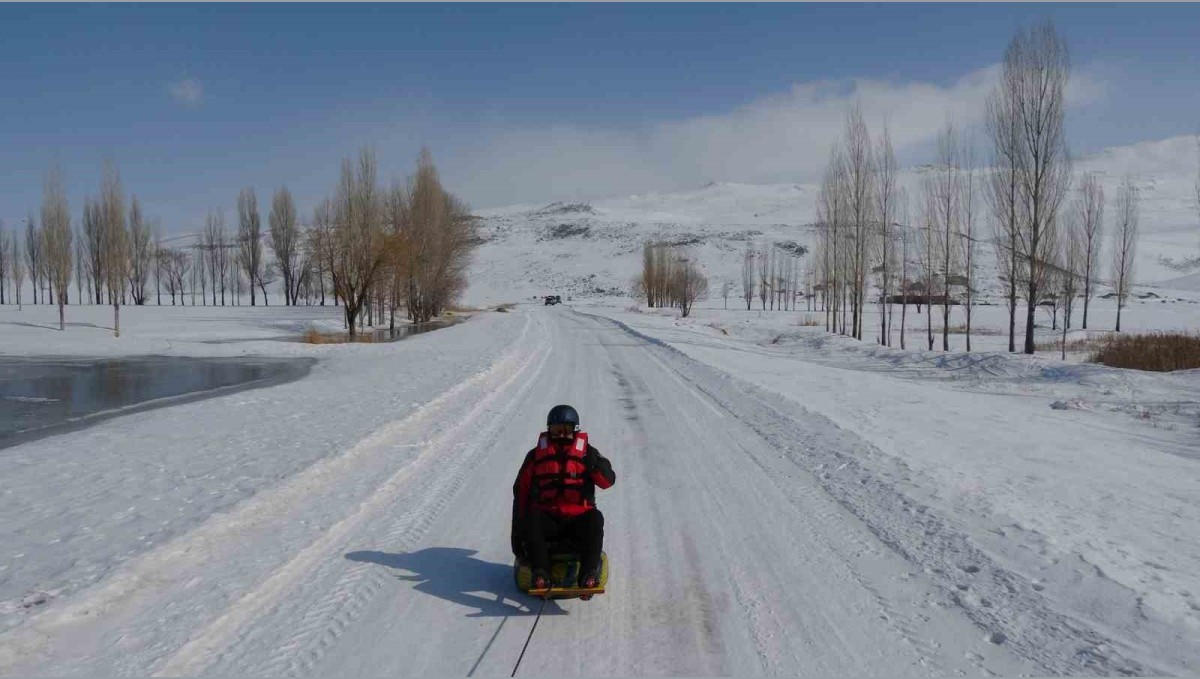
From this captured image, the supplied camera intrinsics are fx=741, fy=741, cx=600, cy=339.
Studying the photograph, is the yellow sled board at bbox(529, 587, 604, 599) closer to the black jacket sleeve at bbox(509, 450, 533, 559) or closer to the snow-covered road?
the snow-covered road

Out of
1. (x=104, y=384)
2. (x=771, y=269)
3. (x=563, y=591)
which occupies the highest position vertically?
(x=771, y=269)

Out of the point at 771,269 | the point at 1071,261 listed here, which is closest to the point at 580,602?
the point at 1071,261

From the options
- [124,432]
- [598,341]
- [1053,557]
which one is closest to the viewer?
[1053,557]

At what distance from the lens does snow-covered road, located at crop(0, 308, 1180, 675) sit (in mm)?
4242

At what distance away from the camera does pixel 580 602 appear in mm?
5145

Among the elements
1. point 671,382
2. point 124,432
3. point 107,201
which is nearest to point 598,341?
point 671,382

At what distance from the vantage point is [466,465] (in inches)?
368

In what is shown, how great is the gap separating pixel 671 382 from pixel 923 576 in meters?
12.6

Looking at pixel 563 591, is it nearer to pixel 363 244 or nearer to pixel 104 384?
pixel 104 384

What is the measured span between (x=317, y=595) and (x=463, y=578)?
1.02 m

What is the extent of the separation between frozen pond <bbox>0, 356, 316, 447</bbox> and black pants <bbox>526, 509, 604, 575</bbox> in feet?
36.8

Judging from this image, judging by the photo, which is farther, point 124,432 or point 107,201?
point 107,201

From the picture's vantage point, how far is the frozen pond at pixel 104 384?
1477 cm

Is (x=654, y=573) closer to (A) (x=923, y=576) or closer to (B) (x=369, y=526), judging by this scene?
(A) (x=923, y=576)
